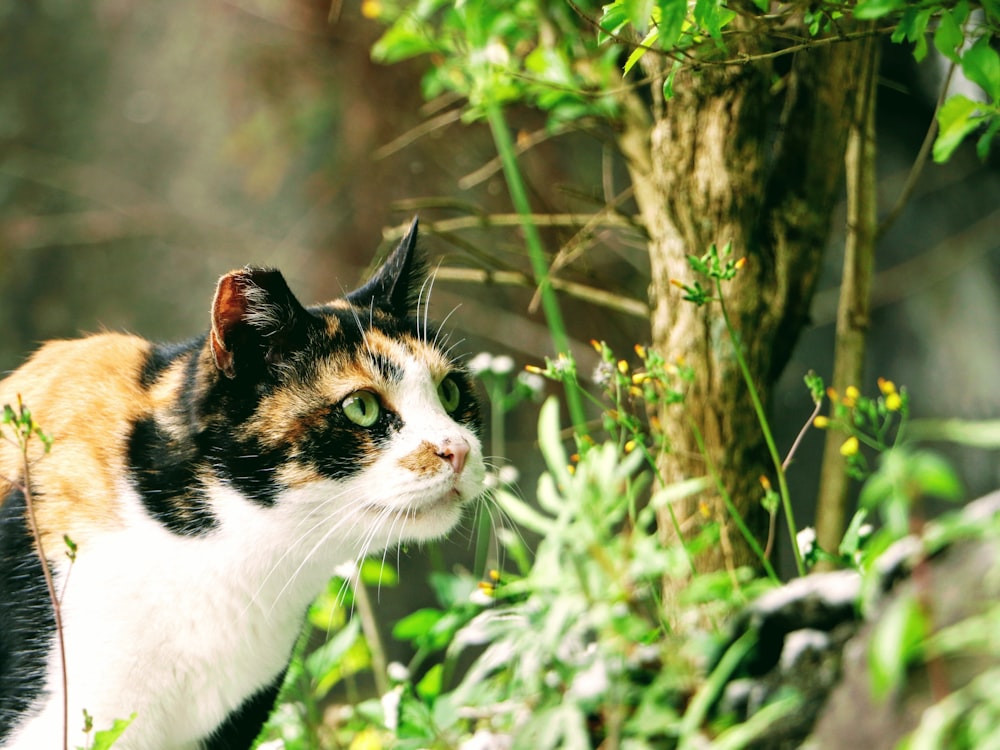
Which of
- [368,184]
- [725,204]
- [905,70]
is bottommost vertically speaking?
[725,204]

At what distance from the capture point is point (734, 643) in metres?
0.89

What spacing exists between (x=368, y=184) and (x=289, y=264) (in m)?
0.41

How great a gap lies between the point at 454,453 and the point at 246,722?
0.61m

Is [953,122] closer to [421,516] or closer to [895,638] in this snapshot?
[895,638]

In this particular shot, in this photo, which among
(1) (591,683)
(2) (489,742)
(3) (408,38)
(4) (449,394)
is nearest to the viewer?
(1) (591,683)

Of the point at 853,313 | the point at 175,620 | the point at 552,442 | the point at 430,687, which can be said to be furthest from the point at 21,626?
the point at 853,313

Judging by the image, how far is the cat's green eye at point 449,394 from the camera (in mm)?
1556

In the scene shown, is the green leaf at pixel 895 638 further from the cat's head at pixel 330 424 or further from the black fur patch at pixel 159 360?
the black fur patch at pixel 159 360

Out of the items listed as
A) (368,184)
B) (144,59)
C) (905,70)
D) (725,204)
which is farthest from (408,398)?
(144,59)

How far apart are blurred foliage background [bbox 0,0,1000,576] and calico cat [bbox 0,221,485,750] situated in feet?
5.18

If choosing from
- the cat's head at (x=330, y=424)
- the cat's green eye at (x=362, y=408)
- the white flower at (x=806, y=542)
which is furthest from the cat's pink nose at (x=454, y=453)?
the white flower at (x=806, y=542)

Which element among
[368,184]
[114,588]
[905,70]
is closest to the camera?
[114,588]

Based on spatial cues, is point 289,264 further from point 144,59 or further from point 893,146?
point 893,146

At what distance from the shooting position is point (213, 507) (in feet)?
4.43
